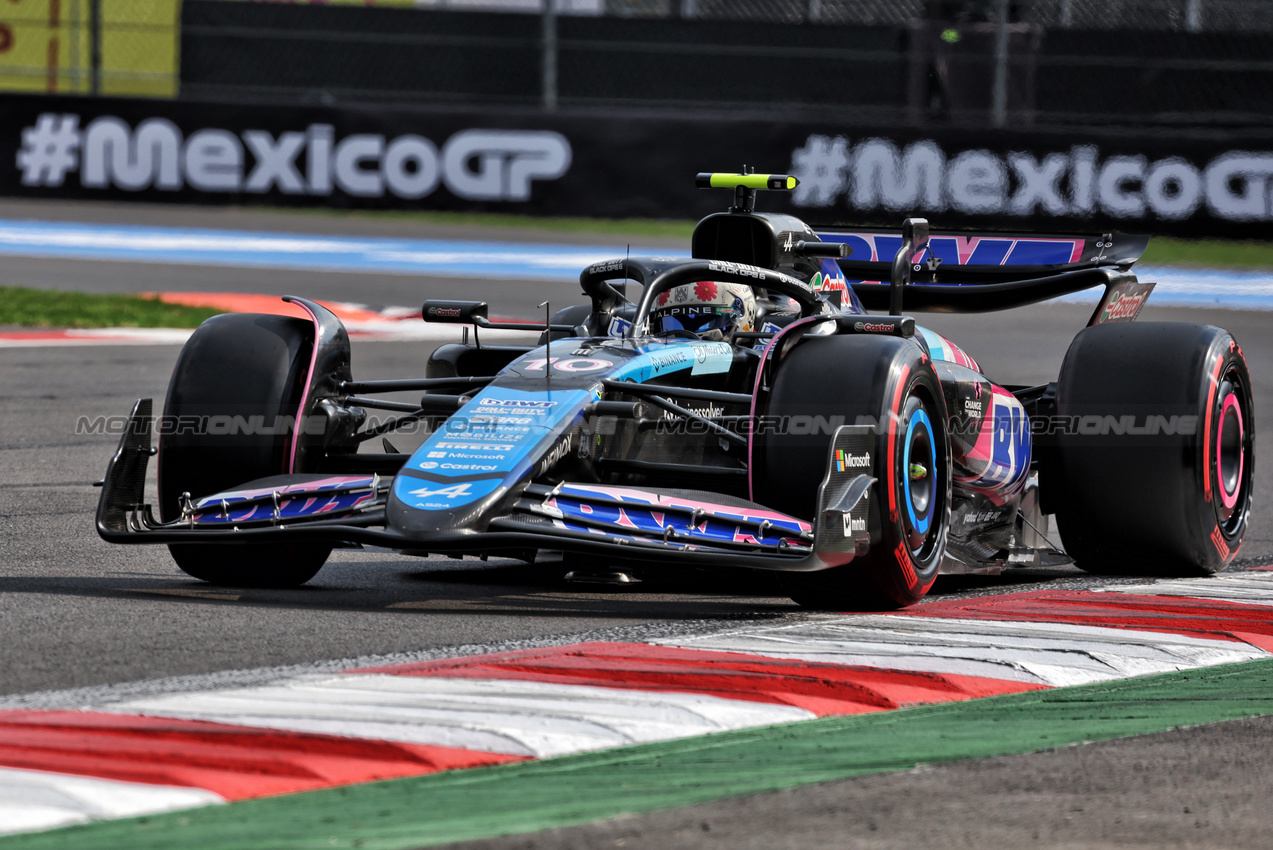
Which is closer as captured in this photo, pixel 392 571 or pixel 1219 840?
pixel 1219 840

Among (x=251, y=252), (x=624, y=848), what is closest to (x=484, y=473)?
(x=624, y=848)

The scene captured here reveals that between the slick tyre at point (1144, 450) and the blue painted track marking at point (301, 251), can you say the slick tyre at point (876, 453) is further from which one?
the blue painted track marking at point (301, 251)

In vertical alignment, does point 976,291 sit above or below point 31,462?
above

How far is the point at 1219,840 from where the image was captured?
3893 millimetres

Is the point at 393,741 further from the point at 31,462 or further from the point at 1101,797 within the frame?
the point at 31,462

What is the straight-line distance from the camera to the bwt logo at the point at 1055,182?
20641 mm

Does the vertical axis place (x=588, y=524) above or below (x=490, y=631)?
above

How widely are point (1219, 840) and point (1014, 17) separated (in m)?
18.7

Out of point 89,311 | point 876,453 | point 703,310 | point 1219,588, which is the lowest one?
point 1219,588

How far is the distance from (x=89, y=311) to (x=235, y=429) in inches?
392

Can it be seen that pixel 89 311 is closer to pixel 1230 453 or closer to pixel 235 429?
pixel 235 429

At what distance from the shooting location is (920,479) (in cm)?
687

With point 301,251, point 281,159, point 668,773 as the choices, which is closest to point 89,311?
point 301,251

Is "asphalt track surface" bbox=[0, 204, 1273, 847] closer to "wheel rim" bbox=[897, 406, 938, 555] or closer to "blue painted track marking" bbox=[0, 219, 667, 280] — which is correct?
"wheel rim" bbox=[897, 406, 938, 555]
